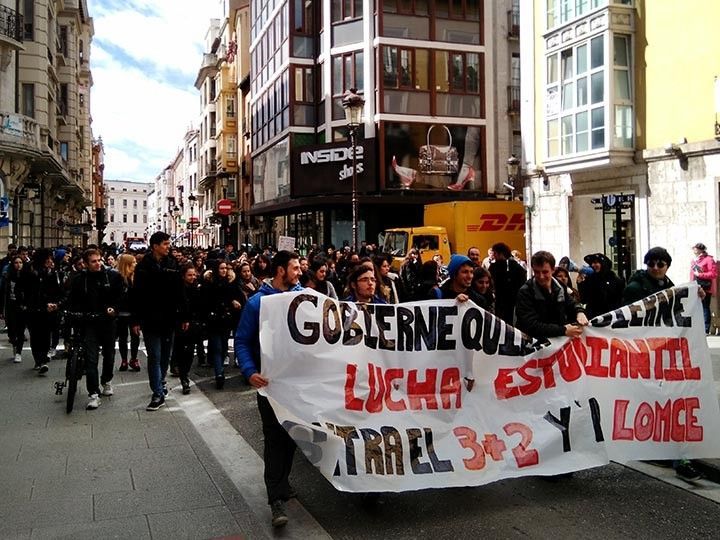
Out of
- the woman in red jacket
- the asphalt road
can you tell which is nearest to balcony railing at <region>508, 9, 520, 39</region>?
the woman in red jacket

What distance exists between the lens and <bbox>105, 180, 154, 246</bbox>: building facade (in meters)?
151

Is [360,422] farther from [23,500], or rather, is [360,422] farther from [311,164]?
[311,164]

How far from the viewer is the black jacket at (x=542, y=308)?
5.61 metres

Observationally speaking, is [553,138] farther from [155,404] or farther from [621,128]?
[155,404]

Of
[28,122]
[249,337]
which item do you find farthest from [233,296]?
[28,122]

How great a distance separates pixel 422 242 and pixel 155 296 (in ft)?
54.8

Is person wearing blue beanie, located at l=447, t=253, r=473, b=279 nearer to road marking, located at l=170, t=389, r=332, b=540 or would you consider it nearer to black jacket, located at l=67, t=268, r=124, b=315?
road marking, located at l=170, t=389, r=332, b=540

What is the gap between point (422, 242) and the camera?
2397cm

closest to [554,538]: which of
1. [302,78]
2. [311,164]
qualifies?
[311,164]

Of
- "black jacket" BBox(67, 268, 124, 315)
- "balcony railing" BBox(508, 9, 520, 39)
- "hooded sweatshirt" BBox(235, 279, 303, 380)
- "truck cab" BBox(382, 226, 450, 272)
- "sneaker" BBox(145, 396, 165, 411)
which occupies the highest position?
"balcony railing" BBox(508, 9, 520, 39)

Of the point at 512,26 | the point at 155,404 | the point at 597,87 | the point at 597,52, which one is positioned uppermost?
the point at 512,26

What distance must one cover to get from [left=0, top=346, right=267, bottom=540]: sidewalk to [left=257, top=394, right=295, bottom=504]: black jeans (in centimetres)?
28

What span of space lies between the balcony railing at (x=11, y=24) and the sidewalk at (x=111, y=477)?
2182cm

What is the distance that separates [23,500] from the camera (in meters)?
5.08
